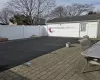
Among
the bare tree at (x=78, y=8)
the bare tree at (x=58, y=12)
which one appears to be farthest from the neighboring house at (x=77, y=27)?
the bare tree at (x=78, y=8)

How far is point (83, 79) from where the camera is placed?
134 inches

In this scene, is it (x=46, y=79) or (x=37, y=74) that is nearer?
(x=46, y=79)

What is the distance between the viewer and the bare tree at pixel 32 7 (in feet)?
84.2

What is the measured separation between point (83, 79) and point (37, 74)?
4.56ft

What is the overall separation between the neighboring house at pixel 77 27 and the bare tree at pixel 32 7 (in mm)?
8786

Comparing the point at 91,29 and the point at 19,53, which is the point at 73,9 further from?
the point at 19,53

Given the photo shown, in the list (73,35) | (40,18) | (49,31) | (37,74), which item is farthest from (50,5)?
(37,74)

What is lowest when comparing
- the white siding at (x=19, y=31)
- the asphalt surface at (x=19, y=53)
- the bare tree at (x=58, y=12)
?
the asphalt surface at (x=19, y=53)

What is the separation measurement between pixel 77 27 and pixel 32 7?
13.3 meters

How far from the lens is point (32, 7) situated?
26000mm

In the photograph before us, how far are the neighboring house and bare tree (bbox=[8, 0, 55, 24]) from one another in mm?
8786

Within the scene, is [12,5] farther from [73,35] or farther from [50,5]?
[73,35]

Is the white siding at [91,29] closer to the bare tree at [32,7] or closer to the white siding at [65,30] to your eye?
the white siding at [65,30]

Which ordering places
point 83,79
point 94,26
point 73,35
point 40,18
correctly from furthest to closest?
point 40,18 → point 73,35 → point 94,26 → point 83,79
